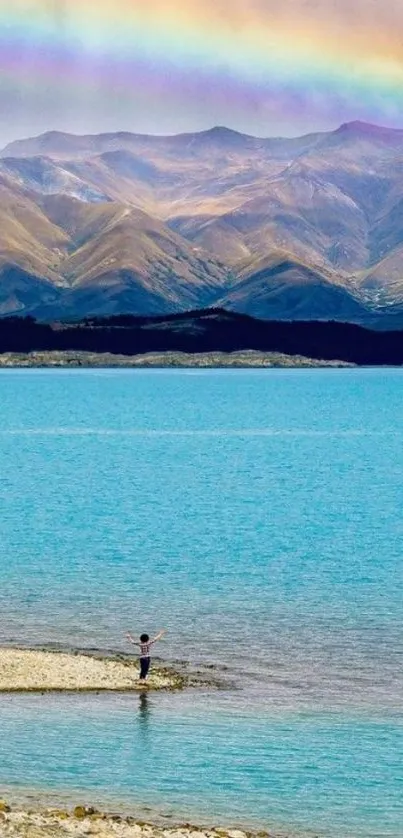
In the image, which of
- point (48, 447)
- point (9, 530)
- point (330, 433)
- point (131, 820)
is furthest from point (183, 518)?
point (330, 433)

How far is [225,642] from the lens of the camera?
51.7 meters

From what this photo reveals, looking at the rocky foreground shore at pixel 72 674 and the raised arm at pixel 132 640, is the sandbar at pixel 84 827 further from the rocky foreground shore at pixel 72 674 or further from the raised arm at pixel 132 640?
the raised arm at pixel 132 640

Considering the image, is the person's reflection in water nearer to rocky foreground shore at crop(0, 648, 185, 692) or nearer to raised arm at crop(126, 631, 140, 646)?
rocky foreground shore at crop(0, 648, 185, 692)

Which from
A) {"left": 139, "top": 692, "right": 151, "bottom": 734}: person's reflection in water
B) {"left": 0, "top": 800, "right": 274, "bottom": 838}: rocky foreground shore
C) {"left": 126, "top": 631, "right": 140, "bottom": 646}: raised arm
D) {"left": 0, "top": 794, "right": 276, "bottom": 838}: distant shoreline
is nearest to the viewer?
{"left": 0, "top": 800, "right": 274, "bottom": 838}: rocky foreground shore

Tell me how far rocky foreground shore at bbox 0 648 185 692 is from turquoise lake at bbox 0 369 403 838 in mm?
1063

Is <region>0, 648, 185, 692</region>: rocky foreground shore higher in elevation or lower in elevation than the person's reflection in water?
higher

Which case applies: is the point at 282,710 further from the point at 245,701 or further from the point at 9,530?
the point at 9,530

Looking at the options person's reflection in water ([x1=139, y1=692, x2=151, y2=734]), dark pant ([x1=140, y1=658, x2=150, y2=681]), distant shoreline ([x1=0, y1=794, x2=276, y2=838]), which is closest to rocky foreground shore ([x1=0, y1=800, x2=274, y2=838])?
distant shoreline ([x1=0, y1=794, x2=276, y2=838])

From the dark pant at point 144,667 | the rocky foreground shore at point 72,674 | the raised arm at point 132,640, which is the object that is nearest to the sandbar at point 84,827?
the rocky foreground shore at point 72,674

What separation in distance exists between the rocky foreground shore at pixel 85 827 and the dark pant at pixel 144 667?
12.1 metres

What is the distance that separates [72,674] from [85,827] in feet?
48.4

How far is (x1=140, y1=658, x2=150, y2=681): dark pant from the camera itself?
148ft

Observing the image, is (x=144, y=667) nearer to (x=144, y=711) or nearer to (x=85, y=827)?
(x=144, y=711)

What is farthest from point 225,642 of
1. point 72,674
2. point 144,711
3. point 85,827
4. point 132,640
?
point 85,827
